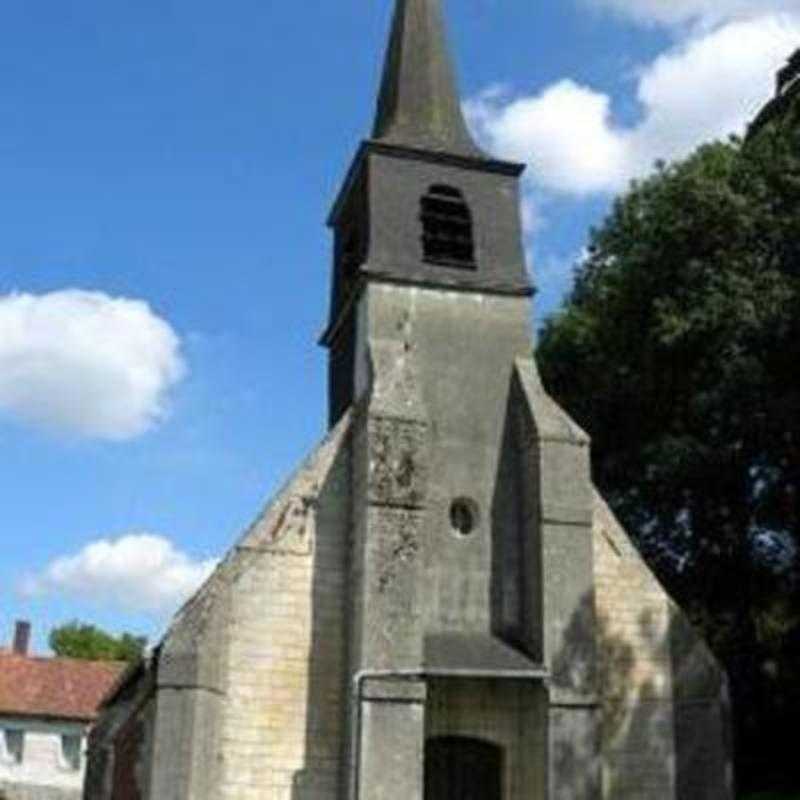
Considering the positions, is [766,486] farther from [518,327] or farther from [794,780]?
[518,327]

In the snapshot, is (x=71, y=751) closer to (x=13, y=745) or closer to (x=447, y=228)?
(x=13, y=745)

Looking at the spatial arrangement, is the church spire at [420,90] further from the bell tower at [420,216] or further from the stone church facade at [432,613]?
the stone church facade at [432,613]

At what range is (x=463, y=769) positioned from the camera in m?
19.1

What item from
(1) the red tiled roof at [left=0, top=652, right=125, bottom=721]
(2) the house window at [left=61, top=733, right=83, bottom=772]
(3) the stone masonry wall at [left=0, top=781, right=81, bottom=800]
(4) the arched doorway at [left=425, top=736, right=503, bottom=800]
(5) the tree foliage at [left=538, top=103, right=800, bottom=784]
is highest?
(5) the tree foliage at [left=538, top=103, right=800, bottom=784]

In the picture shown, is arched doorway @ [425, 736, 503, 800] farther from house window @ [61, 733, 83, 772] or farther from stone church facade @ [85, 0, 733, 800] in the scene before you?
house window @ [61, 733, 83, 772]

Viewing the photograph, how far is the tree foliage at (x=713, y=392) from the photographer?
1052 inches

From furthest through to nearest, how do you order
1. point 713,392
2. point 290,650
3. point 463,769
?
1. point 713,392
2. point 463,769
3. point 290,650

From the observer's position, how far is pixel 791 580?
1096 inches

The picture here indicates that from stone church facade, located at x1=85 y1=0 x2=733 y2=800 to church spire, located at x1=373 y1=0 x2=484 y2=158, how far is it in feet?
4.45

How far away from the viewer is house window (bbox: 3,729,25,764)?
44.8 m

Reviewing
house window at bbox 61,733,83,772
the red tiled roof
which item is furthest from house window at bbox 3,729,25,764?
house window at bbox 61,733,83,772

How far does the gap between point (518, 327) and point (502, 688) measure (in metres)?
5.87

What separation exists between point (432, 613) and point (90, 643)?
5115 cm

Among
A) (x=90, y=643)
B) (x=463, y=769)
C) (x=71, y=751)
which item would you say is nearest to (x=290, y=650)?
(x=463, y=769)
